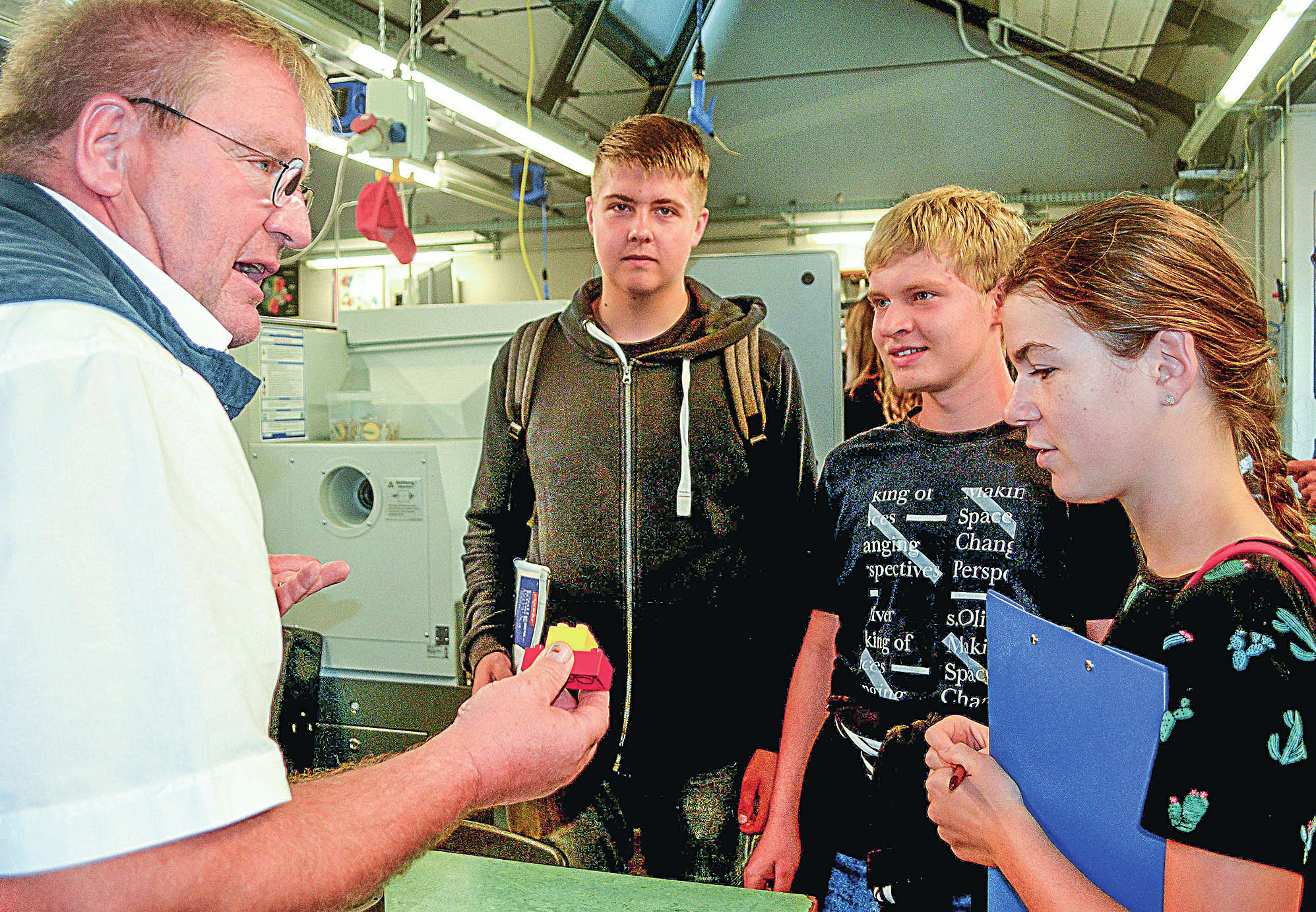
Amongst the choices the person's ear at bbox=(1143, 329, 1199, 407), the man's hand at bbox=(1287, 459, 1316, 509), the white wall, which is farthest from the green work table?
the white wall

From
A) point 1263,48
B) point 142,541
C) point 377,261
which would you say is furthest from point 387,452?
point 377,261

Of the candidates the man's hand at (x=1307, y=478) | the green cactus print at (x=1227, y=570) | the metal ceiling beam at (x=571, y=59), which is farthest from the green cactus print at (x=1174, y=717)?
the metal ceiling beam at (x=571, y=59)

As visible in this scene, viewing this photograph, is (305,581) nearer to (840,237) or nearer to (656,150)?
(656,150)

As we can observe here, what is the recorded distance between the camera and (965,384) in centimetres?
138

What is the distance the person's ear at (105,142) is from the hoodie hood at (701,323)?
964 millimetres

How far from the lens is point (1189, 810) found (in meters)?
0.70

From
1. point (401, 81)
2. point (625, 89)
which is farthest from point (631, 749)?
point (625, 89)

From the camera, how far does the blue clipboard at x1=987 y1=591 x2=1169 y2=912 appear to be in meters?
0.72

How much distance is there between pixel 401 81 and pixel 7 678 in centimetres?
219

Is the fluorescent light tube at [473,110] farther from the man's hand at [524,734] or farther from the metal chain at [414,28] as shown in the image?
the man's hand at [524,734]

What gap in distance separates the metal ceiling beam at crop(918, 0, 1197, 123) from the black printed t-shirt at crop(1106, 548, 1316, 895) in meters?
7.17

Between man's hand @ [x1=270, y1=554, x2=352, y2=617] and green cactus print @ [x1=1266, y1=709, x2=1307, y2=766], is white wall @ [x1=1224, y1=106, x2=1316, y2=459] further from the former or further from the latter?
man's hand @ [x1=270, y1=554, x2=352, y2=617]

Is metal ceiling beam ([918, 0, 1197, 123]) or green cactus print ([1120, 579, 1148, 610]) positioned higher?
metal ceiling beam ([918, 0, 1197, 123])

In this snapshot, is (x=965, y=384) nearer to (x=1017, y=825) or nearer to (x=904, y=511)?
(x=904, y=511)
